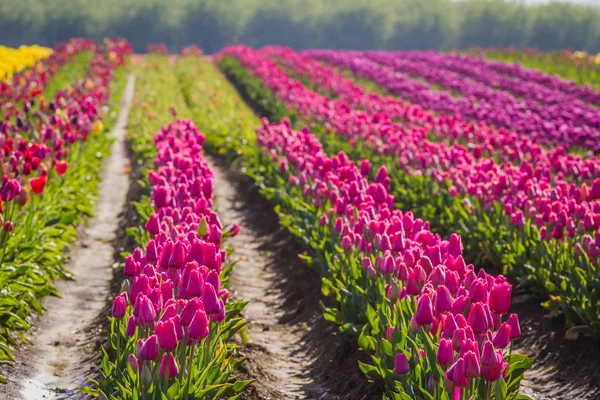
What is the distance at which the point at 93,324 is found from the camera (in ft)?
27.2

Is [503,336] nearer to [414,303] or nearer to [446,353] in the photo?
[446,353]

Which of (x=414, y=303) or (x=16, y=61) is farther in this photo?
(x=16, y=61)

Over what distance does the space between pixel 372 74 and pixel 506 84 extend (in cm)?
520

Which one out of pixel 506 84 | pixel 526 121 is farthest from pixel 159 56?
pixel 526 121

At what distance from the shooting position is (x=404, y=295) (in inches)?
249

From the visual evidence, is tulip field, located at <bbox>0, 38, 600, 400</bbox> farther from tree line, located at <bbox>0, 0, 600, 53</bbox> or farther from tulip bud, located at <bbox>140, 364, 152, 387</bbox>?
tree line, located at <bbox>0, 0, 600, 53</bbox>

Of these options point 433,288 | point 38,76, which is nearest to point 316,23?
point 38,76

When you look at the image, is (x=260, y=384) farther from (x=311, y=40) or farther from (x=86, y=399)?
(x=311, y=40)

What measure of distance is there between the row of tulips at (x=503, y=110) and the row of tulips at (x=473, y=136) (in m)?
0.34

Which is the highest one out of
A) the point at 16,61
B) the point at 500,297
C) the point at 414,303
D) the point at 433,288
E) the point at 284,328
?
the point at 500,297

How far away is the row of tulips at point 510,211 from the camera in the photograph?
7.87 metres

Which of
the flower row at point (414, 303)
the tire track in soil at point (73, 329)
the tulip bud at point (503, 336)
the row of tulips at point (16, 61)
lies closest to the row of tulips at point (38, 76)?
the row of tulips at point (16, 61)

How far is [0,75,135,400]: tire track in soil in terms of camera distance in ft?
22.2

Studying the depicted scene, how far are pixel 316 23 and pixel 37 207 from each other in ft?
225
